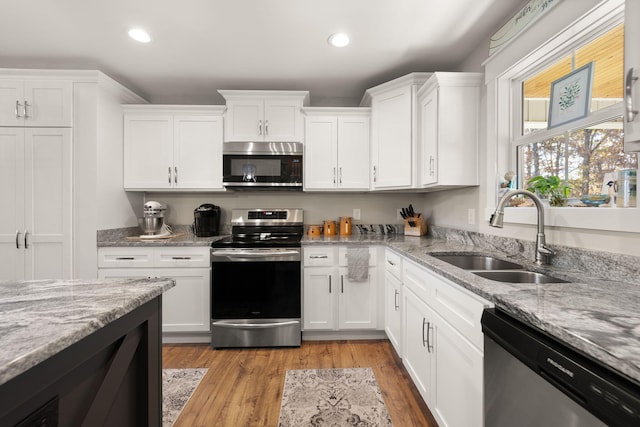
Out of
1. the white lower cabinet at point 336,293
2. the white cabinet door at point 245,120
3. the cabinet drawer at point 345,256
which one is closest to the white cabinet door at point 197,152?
the white cabinet door at point 245,120

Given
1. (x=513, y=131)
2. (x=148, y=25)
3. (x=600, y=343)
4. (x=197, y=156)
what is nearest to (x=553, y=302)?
(x=600, y=343)

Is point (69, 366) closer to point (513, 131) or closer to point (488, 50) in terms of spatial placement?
point (513, 131)

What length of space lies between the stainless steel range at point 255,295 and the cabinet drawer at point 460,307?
134 cm

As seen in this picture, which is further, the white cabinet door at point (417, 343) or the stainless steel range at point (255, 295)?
the stainless steel range at point (255, 295)

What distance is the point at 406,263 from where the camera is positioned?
1992 mm

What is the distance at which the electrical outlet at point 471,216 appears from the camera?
227 cm

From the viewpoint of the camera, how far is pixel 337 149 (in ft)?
9.56

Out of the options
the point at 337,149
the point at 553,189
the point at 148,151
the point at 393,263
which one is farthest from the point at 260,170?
the point at 553,189

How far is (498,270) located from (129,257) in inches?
110

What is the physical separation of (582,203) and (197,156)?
9.74 feet

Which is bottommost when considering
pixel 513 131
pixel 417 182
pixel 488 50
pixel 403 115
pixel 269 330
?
pixel 269 330

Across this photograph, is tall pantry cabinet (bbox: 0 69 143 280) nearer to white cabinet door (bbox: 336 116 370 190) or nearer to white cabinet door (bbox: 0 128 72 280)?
white cabinet door (bbox: 0 128 72 280)

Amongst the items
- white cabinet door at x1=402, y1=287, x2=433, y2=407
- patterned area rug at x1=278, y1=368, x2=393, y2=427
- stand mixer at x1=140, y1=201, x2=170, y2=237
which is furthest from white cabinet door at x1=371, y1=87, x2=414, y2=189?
stand mixer at x1=140, y1=201, x2=170, y2=237

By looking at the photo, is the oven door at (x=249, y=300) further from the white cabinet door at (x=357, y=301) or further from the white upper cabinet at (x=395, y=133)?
the white upper cabinet at (x=395, y=133)
